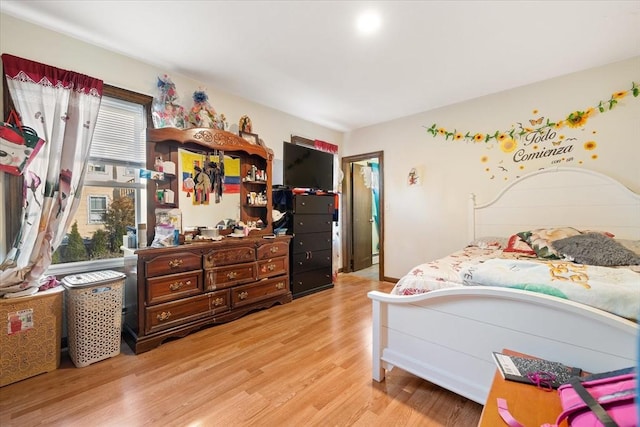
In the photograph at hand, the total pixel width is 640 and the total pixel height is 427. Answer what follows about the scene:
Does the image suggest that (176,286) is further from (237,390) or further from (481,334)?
(481,334)

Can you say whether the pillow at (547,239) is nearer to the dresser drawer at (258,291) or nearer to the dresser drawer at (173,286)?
the dresser drawer at (258,291)

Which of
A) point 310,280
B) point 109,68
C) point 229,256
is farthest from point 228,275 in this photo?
point 109,68

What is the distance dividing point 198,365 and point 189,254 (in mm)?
882

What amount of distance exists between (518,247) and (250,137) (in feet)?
9.87

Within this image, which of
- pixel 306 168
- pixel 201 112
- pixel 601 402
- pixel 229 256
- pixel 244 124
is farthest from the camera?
pixel 306 168

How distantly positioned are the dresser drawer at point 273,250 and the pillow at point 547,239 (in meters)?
2.44

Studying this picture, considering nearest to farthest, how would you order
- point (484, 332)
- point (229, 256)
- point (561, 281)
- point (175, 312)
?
1. point (561, 281)
2. point (484, 332)
3. point (175, 312)
4. point (229, 256)

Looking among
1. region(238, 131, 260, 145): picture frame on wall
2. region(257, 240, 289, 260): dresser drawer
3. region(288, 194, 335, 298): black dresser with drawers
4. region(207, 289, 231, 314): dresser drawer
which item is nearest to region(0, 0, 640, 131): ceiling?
region(238, 131, 260, 145): picture frame on wall

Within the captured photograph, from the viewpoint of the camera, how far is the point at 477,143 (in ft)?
11.0

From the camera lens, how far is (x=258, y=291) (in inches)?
114

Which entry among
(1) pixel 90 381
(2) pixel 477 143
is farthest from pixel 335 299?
(2) pixel 477 143

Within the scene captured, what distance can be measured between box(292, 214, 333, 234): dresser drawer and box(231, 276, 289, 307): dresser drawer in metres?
0.64

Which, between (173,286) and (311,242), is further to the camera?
(311,242)

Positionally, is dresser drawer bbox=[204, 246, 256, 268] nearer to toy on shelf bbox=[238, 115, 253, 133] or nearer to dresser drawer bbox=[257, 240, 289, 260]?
dresser drawer bbox=[257, 240, 289, 260]
